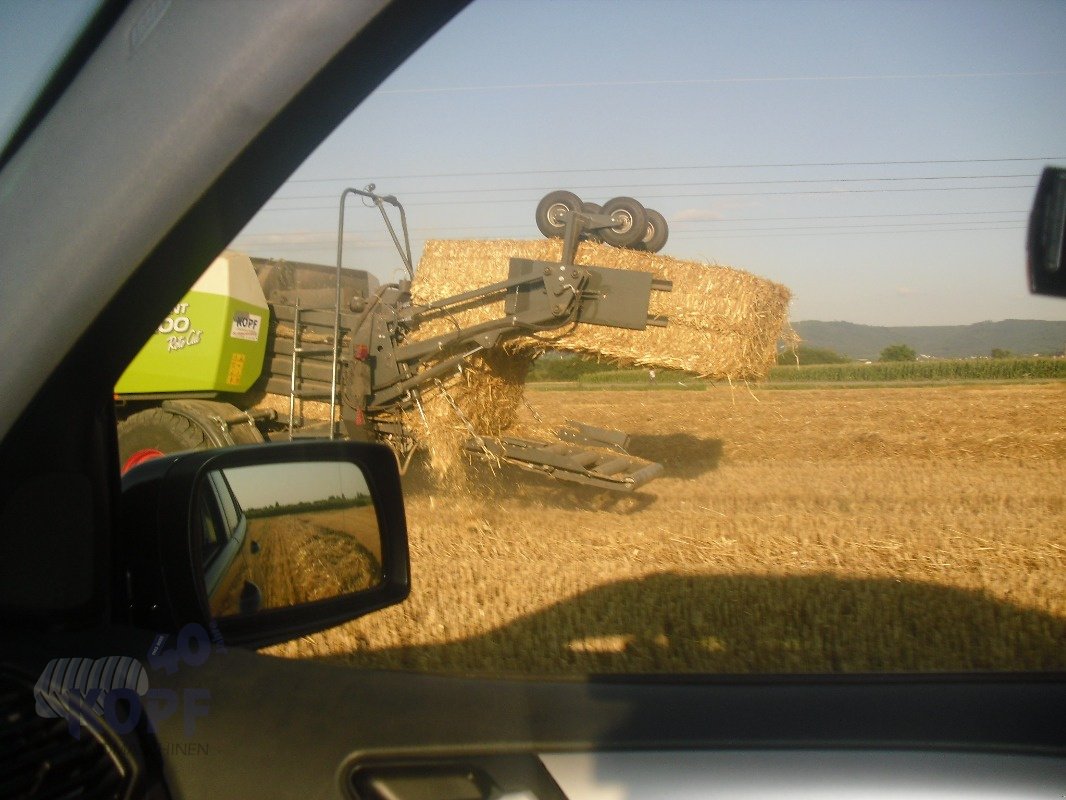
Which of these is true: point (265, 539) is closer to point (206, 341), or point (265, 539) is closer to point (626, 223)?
point (206, 341)

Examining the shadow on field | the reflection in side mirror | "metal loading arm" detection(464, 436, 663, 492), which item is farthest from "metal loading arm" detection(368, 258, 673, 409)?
the reflection in side mirror

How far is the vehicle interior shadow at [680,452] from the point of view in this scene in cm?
1000

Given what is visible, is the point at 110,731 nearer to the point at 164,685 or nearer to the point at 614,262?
the point at 164,685

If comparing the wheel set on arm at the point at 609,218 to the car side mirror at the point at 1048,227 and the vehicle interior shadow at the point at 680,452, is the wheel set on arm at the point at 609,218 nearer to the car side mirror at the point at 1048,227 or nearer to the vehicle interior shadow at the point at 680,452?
the vehicle interior shadow at the point at 680,452

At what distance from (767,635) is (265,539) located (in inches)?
91.8

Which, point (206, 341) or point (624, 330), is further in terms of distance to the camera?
point (624, 330)

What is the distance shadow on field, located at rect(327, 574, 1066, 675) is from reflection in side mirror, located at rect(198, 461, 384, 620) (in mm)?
1349

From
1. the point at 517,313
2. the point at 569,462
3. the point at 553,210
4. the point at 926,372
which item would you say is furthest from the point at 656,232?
the point at 926,372

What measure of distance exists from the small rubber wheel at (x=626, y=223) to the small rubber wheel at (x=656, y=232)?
0.14 meters

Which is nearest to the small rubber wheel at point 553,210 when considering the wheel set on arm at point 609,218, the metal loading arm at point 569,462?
the wheel set on arm at point 609,218

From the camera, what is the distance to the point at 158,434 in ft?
22.0

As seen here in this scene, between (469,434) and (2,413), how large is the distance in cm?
657

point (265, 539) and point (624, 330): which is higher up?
point (624, 330)

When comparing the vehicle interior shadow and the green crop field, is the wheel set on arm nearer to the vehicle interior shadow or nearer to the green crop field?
the vehicle interior shadow
